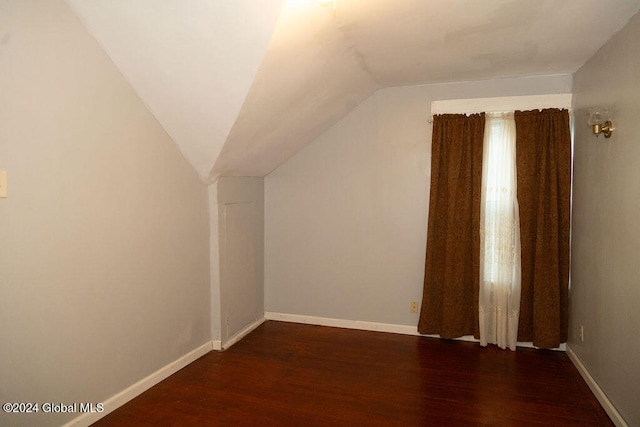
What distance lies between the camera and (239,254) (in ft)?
11.3

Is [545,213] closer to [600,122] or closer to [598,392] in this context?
[600,122]

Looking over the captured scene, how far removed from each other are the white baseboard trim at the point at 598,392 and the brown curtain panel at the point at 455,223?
2.35ft

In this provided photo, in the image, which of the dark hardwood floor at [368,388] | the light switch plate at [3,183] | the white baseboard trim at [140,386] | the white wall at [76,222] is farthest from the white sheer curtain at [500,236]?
the light switch plate at [3,183]

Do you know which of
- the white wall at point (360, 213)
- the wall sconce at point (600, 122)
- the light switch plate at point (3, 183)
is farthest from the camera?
the white wall at point (360, 213)

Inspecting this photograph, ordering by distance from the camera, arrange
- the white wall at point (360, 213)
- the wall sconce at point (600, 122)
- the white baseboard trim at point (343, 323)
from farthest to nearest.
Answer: the white baseboard trim at point (343, 323), the white wall at point (360, 213), the wall sconce at point (600, 122)

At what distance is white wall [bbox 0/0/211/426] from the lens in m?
1.67

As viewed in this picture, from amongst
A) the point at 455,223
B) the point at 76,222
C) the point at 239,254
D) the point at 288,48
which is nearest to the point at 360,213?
the point at 455,223

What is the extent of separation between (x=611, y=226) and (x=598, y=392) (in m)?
1.08

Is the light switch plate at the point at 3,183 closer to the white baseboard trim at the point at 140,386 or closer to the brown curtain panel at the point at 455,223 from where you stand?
the white baseboard trim at the point at 140,386

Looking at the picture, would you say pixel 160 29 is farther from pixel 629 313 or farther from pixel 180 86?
pixel 629 313

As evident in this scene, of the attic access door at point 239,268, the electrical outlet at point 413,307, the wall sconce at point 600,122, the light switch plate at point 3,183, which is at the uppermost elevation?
the wall sconce at point 600,122

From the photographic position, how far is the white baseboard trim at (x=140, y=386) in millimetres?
2031

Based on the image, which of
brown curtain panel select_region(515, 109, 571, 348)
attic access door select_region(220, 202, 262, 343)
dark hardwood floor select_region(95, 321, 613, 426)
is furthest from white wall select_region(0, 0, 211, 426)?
brown curtain panel select_region(515, 109, 571, 348)

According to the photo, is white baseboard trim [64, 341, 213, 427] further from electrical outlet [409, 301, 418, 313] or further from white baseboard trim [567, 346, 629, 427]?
white baseboard trim [567, 346, 629, 427]
